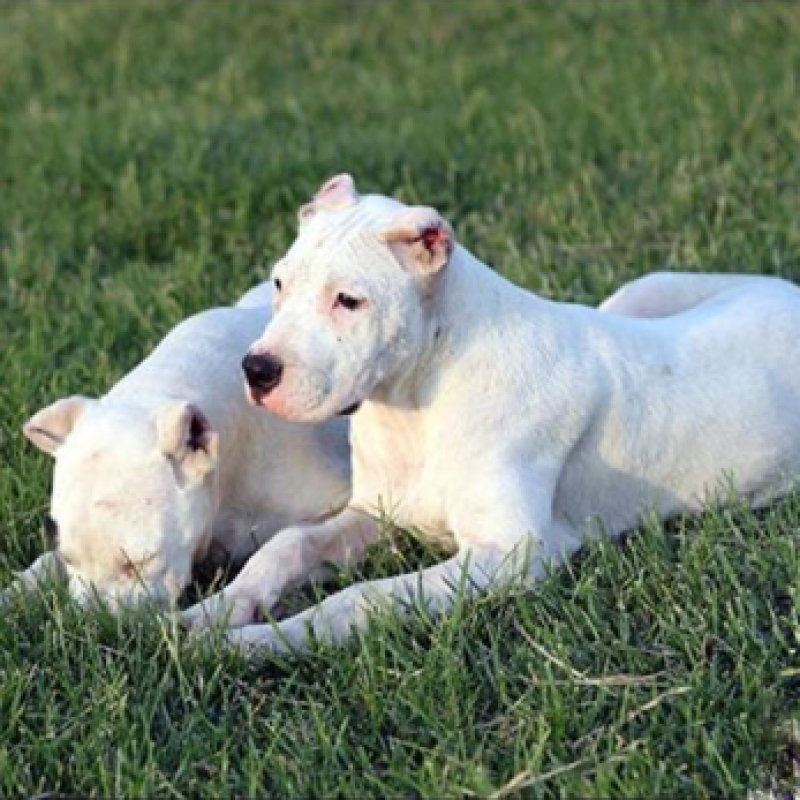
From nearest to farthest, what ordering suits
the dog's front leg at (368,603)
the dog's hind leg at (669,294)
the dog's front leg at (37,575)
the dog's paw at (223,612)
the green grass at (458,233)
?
the green grass at (458,233) < the dog's front leg at (368,603) < the dog's paw at (223,612) < the dog's front leg at (37,575) < the dog's hind leg at (669,294)

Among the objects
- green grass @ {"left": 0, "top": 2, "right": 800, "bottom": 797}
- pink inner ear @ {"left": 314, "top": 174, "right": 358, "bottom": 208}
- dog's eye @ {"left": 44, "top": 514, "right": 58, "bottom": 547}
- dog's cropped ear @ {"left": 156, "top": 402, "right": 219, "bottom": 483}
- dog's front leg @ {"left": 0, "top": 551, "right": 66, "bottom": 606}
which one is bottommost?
green grass @ {"left": 0, "top": 2, "right": 800, "bottom": 797}

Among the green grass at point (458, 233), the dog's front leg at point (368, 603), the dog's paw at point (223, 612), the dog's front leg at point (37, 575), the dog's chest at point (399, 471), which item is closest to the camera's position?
the green grass at point (458, 233)

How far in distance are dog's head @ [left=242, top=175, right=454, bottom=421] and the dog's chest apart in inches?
9.8

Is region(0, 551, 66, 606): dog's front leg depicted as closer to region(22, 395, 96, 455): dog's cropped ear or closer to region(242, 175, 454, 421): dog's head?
region(22, 395, 96, 455): dog's cropped ear

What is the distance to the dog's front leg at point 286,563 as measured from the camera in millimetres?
5070

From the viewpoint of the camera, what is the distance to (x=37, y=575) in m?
5.31

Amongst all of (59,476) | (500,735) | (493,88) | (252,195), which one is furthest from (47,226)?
(500,735)

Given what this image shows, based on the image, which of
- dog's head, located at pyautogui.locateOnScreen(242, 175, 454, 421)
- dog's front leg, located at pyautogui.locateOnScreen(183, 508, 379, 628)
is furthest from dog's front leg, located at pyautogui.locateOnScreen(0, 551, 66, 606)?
dog's head, located at pyautogui.locateOnScreen(242, 175, 454, 421)

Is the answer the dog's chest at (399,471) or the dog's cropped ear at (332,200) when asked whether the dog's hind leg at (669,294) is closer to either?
the dog's chest at (399,471)

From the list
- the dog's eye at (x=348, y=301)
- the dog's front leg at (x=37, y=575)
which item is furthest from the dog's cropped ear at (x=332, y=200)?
the dog's front leg at (x=37, y=575)

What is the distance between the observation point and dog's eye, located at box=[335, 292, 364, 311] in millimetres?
4977

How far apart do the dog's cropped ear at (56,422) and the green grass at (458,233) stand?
1.57 feet

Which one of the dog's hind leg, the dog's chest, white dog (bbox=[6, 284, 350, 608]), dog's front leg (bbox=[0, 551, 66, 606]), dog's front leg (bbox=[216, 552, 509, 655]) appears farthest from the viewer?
the dog's hind leg

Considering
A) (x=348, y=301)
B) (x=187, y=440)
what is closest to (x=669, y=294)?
(x=348, y=301)
